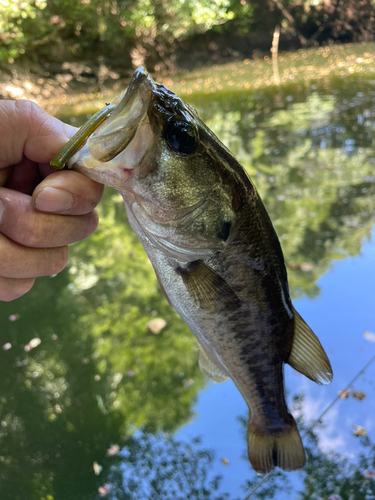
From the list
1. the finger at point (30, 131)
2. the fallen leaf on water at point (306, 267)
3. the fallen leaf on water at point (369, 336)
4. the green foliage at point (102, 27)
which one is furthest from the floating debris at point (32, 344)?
the green foliage at point (102, 27)

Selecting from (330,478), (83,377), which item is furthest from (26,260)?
(330,478)

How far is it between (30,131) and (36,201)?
30 cm

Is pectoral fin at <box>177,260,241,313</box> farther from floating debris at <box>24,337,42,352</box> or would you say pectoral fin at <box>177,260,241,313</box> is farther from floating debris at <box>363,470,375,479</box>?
floating debris at <box>24,337,42,352</box>

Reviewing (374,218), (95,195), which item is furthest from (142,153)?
(374,218)

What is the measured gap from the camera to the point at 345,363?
9.09ft

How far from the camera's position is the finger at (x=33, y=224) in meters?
1.29

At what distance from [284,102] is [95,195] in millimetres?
8330

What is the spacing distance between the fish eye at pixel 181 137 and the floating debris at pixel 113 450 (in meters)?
2.04

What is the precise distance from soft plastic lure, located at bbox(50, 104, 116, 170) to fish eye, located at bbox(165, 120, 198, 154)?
0.66 feet

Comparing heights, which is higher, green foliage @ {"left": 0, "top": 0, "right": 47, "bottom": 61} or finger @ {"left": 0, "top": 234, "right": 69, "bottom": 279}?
green foliage @ {"left": 0, "top": 0, "right": 47, "bottom": 61}

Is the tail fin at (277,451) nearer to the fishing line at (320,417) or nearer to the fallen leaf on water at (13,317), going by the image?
the fishing line at (320,417)

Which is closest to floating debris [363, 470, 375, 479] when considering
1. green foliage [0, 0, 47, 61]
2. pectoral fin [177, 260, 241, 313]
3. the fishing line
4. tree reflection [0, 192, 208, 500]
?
the fishing line

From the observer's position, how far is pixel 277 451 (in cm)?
155

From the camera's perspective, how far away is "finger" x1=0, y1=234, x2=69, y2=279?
137cm
